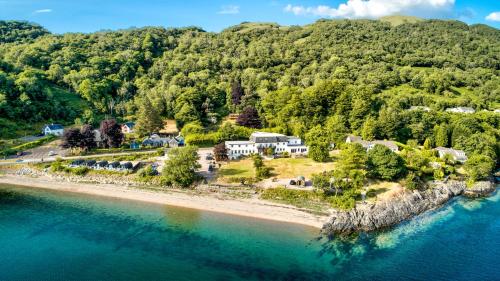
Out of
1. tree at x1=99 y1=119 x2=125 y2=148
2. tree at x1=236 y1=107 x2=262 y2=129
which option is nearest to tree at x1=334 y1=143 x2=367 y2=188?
tree at x1=236 y1=107 x2=262 y2=129

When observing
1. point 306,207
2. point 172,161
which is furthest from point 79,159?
point 306,207

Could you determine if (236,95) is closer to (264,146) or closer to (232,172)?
(264,146)

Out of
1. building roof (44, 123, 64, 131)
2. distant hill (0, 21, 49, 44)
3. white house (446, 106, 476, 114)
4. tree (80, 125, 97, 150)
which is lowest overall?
tree (80, 125, 97, 150)

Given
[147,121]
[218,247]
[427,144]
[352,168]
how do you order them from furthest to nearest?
[147,121]
[427,144]
[352,168]
[218,247]

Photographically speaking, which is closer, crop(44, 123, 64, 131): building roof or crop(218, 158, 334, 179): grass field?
crop(218, 158, 334, 179): grass field

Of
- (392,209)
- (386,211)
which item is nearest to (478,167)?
(392,209)

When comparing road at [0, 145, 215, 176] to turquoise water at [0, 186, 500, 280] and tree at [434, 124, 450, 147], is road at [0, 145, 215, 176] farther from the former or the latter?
tree at [434, 124, 450, 147]
